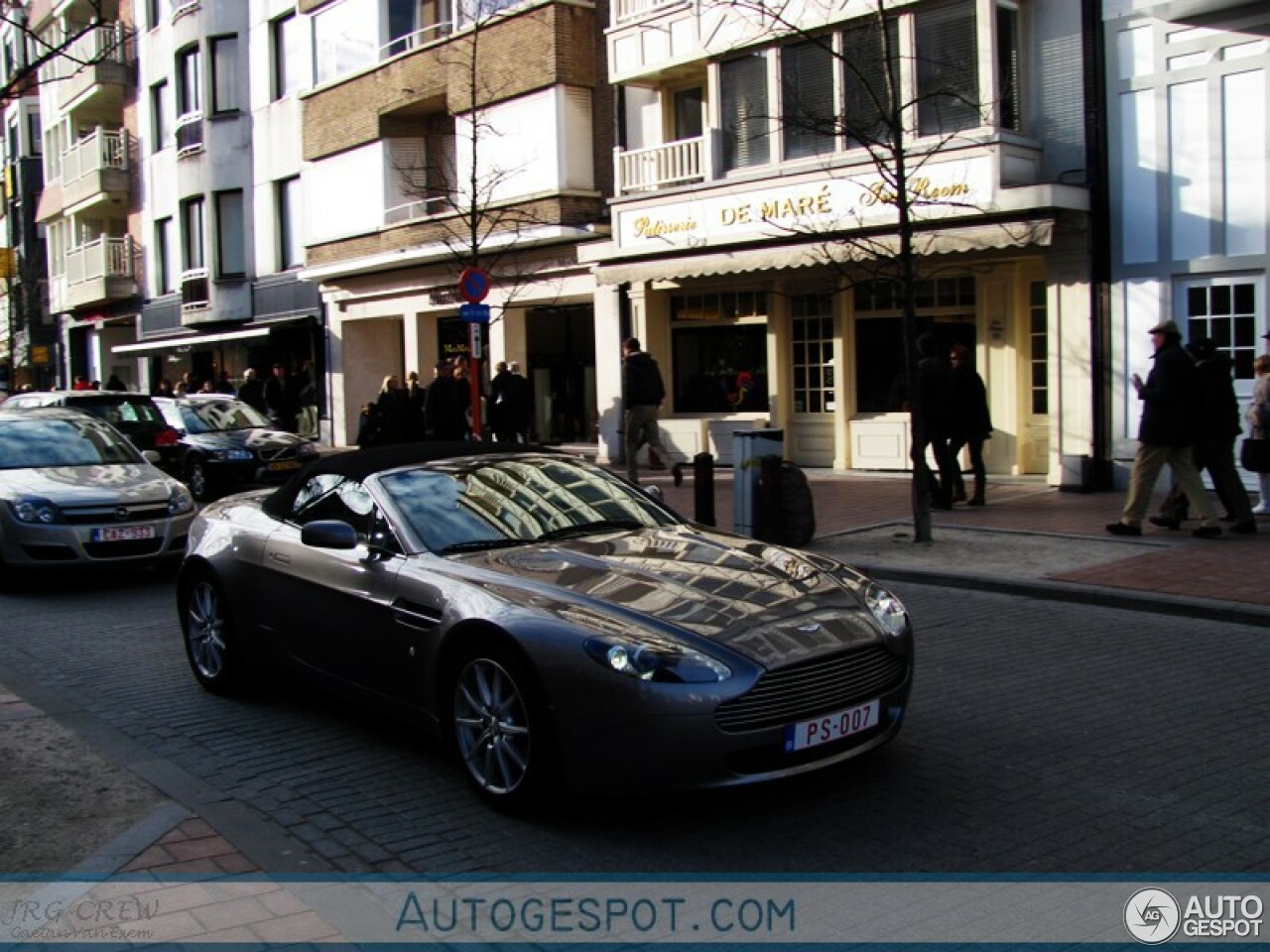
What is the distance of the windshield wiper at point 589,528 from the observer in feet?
20.2

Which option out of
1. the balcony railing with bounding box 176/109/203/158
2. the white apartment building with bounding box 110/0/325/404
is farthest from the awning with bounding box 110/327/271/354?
the balcony railing with bounding box 176/109/203/158

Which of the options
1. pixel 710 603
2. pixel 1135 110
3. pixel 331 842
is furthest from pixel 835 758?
pixel 1135 110

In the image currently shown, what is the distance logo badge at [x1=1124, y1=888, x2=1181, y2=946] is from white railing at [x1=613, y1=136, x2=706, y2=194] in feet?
54.9

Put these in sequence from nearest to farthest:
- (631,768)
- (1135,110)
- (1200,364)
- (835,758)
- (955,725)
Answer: (631,768), (835,758), (955,725), (1200,364), (1135,110)

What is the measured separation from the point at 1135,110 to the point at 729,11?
6.33 m

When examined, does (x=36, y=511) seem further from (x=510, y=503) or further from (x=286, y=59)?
(x=286, y=59)

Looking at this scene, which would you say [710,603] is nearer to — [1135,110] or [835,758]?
[835,758]

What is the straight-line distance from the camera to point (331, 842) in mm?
4910

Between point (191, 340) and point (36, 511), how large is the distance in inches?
944

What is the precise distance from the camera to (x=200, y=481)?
63.4ft

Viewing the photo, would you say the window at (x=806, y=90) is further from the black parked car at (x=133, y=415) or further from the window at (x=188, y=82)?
the window at (x=188, y=82)

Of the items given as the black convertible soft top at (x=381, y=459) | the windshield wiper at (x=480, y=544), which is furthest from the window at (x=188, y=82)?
the windshield wiper at (x=480, y=544)

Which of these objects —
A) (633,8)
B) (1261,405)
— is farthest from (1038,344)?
(633,8)

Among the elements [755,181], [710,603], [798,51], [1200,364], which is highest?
[798,51]
